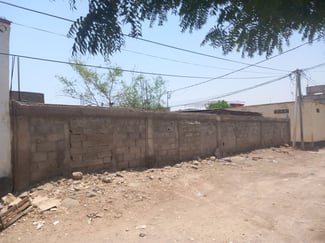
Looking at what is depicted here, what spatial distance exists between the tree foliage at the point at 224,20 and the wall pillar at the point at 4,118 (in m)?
6.34

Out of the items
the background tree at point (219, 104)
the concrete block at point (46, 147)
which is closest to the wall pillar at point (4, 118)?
the concrete block at point (46, 147)

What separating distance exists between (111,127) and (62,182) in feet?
7.78

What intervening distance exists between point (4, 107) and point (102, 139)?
2.92 meters

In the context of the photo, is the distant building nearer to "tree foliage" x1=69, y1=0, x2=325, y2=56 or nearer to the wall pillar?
the wall pillar

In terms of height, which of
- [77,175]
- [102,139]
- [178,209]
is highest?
[102,139]

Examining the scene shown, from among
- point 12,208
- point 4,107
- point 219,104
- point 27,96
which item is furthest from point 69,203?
point 219,104

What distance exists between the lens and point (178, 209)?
6559 millimetres

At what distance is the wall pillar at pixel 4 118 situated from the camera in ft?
21.4

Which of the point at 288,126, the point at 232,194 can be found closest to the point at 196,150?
the point at 232,194

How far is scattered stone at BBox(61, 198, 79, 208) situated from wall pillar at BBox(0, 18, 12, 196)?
4.62 feet

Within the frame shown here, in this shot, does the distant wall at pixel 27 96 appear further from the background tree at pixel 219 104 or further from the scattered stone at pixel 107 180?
the background tree at pixel 219 104

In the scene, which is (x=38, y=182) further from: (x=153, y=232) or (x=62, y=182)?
(x=153, y=232)

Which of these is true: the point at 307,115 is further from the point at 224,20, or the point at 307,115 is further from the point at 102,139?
the point at 224,20

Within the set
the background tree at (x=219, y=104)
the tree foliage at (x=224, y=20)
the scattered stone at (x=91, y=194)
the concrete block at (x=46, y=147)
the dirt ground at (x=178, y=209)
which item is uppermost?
the background tree at (x=219, y=104)
